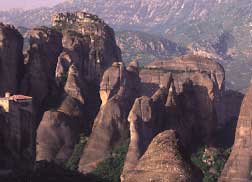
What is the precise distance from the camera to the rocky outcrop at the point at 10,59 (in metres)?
67.0

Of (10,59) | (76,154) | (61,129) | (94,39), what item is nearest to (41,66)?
(10,59)

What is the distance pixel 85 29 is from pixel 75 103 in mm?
13183

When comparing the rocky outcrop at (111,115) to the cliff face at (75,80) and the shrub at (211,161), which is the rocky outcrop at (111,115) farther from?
the shrub at (211,161)

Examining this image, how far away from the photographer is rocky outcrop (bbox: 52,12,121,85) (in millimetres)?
79250

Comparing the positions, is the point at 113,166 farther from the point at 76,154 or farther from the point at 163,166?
the point at 163,166

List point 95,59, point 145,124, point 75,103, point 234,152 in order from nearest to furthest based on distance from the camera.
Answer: point 234,152
point 145,124
point 75,103
point 95,59

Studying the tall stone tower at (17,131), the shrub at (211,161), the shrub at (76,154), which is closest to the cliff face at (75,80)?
the shrub at (76,154)

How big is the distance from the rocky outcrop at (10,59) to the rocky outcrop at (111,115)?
255 inches

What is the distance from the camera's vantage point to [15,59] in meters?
69.1

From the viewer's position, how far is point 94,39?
8100 cm

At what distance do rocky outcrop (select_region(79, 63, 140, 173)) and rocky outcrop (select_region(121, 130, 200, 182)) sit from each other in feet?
153

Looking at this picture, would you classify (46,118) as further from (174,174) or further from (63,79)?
(174,174)

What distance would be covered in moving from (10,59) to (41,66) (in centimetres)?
536

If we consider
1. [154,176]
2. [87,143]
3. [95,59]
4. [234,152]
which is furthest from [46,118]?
[154,176]
